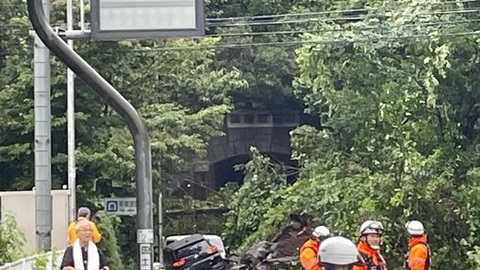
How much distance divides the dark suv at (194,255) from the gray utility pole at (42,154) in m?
6.59

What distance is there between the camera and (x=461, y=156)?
28.8 meters

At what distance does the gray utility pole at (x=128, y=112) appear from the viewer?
9281 mm

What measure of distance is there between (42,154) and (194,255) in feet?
24.1

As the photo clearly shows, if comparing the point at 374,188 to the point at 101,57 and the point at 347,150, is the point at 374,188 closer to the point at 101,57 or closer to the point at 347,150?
the point at 347,150

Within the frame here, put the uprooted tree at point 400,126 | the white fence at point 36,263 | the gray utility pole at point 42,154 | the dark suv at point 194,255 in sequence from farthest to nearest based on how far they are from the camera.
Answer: the dark suv at point 194,255, the uprooted tree at point 400,126, the gray utility pole at point 42,154, the white fence at point 36,263

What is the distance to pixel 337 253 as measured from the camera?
8.52 m

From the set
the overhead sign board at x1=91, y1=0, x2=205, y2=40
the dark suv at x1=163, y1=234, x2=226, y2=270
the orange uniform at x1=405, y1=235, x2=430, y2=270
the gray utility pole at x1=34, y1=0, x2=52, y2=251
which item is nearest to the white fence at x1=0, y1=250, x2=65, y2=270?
the gray utility pole at x1=34, y1=0, x2=52, y2=251

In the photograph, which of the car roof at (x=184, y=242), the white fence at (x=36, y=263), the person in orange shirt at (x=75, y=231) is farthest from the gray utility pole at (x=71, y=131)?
→ the person in orange shirt at (x=75, y=231)

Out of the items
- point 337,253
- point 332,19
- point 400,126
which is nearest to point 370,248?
point 337,253

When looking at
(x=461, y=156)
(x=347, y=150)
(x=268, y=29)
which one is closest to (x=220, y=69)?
(x=268, y=29)

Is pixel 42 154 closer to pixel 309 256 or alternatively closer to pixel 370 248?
pixel 309 256

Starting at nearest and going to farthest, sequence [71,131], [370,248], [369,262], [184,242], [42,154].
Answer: [369,262]
[370,248]
[42,154]
[184,242]
[71,131]

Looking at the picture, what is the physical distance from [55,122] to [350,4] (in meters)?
9.13

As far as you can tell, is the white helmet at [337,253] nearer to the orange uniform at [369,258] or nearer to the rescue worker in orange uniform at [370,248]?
the orange uniform at [369,258]
